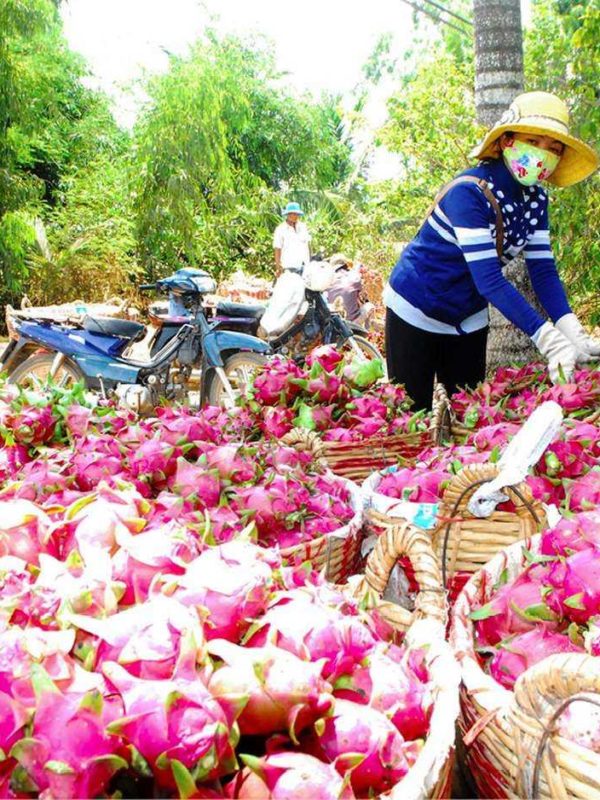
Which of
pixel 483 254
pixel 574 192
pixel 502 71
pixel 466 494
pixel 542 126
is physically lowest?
pixel 466 494

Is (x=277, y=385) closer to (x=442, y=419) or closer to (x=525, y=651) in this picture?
(x=442, y=419)

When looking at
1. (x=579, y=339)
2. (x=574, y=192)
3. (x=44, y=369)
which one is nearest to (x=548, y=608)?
(x=579, y=339)

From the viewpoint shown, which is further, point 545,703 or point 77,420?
point 77,420

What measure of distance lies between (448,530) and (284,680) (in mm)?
931

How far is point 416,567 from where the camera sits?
137cm

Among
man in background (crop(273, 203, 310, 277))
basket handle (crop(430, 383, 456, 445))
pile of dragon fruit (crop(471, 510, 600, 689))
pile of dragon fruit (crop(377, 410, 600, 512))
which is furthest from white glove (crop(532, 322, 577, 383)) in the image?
man in background (crop(273, 203, 310, 277))

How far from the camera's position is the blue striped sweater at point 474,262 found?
2842 millimetres

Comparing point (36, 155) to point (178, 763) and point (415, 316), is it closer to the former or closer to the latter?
point (415, 316)

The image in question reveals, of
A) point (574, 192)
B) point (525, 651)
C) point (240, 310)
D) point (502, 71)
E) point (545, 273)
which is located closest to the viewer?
point (525, 651)

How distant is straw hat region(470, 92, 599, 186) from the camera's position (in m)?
2.79

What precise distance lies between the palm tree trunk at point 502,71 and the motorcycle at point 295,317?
2.53 metres

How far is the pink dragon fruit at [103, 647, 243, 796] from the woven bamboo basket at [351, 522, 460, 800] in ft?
0.67

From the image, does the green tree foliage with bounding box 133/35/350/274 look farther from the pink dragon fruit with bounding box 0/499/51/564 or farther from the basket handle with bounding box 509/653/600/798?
the basket handle with bounding box 509/653/600/798

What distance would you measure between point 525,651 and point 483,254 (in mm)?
1894
